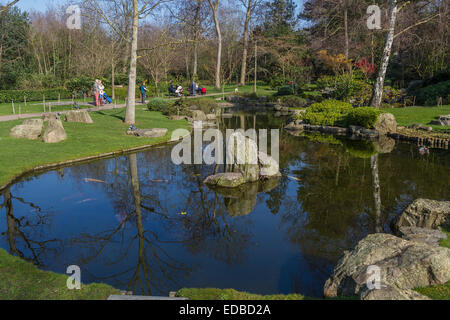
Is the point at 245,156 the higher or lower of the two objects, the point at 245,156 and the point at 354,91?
the lower

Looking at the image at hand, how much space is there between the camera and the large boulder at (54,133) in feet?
45.5

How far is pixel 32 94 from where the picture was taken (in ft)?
98.7

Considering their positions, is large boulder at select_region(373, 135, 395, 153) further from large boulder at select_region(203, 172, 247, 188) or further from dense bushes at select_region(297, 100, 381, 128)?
large boulder at select_region(203, 172, 247, 188)

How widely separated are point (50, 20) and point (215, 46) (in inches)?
908

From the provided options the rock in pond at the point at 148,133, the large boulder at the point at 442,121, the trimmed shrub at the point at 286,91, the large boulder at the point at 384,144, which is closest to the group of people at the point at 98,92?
the rock in pond at the point at 148,133

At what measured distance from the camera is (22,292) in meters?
4.83

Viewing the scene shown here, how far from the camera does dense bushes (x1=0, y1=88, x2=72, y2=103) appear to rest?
95.4ft

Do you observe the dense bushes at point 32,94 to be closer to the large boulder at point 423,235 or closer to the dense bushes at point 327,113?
the dense bushes at point 327,113

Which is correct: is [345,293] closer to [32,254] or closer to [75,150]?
[32,254]

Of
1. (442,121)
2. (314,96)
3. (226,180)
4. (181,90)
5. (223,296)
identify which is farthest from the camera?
(314,96)

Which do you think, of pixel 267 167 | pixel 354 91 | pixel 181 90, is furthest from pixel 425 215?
pixel 181 90

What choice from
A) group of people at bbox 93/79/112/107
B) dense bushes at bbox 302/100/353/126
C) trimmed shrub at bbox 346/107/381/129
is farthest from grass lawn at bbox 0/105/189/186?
trimmed shrub at bbox 346/107/381/129

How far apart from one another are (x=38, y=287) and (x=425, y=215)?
6.96 meters

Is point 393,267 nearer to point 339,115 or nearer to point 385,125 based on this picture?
point 385,125
